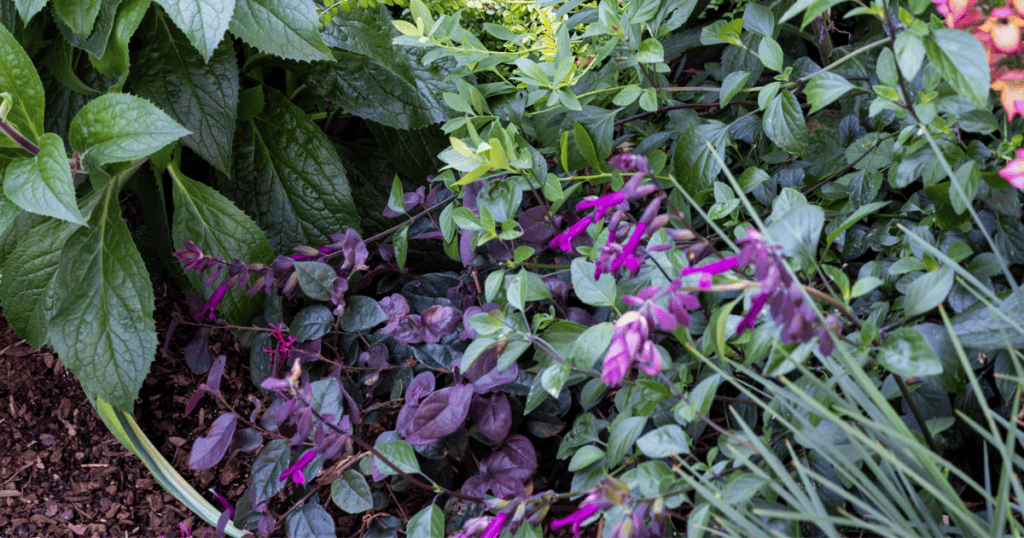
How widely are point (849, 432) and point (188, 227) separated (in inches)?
41.5

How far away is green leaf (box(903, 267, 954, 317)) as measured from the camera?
0.56 meters

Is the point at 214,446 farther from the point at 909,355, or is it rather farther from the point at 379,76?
the point at 909,355

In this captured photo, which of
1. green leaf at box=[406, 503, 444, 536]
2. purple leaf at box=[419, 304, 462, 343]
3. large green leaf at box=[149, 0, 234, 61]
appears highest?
large green leaf at box=[149, 0, 234, 61]

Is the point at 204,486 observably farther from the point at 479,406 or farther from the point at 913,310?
the point at 913,310

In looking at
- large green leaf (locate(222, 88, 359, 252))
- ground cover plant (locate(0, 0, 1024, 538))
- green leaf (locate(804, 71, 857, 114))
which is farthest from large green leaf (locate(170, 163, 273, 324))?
green leaf (locate(804, 71, 857, 114))

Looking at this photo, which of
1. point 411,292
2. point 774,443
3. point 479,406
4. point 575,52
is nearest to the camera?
point 774,443

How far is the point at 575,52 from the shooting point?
121cm

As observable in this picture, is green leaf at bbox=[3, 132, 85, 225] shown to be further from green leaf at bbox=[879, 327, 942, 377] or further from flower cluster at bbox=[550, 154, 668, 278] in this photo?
green leaf at bbox=[879, 327, 942, 377]

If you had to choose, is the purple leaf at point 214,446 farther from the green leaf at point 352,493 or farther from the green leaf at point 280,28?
the green leaf at point 280,28

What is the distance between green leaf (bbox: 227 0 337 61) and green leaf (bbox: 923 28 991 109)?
0.80 meters

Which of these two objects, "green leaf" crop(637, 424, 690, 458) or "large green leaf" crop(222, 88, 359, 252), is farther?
"large green leaf" crop(222, 88, 359, 252)

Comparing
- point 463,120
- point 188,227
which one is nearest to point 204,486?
point 188,227

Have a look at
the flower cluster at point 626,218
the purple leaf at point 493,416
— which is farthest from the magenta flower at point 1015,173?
the purple leaf at point 493,416

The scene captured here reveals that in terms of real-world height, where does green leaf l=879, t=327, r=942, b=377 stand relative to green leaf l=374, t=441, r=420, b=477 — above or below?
above
